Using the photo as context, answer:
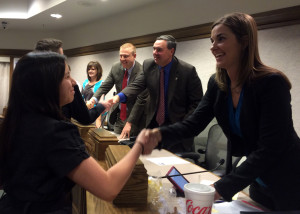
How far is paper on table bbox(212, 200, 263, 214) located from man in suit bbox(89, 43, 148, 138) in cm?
184

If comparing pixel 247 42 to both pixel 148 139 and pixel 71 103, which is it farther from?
pixel 71 103

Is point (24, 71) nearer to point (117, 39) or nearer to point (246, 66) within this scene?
point (246, 66)

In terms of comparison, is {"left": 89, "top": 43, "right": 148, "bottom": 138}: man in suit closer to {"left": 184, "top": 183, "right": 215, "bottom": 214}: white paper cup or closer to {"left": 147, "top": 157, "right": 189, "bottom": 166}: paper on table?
{"left": 147, "top": 157, "right": 189, "bottom": 166}: paper on table

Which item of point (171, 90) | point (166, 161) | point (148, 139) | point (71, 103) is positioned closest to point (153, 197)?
point (148, 139)

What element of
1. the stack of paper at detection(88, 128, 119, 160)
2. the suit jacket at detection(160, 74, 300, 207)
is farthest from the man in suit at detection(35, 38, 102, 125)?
the suit jacket at detection(160, 74, 300, 207)

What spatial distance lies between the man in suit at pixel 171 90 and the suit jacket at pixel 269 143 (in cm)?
135

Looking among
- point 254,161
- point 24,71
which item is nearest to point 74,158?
point 24,71

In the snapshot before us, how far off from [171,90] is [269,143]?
5.19 feet

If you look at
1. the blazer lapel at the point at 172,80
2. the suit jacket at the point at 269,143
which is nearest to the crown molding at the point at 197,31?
the blazer lapel at the point at 172,80

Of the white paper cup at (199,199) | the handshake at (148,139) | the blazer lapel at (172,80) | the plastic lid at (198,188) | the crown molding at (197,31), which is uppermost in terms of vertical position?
the crown molding at (197,31)

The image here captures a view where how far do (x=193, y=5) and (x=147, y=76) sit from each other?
156 centimetres

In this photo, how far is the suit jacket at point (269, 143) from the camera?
1.08 metres

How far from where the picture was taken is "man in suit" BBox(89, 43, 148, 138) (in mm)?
3074

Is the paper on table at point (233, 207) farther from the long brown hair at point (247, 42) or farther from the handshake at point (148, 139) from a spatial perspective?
the long brown hair at point (247, 42)
